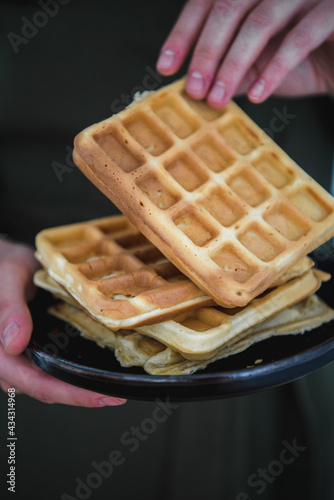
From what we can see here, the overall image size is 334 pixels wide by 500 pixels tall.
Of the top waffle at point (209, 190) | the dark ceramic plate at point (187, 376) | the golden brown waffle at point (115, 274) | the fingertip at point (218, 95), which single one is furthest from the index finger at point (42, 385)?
the fingertip at point (218, 95)

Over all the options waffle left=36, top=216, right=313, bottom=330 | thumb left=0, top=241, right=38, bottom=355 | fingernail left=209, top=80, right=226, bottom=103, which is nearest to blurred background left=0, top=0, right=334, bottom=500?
thumb left=0, top=241, right=38, bottom=355

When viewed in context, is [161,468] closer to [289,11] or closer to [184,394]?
[184,394]

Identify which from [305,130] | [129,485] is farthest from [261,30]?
[129,485]

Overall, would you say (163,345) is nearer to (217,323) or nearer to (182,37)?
(217,323)

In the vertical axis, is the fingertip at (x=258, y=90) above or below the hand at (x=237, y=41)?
below

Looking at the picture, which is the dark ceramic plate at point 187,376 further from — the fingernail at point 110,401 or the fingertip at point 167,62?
the fingertip at point 167,62

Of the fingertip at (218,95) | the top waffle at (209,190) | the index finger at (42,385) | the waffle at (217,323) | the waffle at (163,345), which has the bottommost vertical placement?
the index finger at (42,385)
